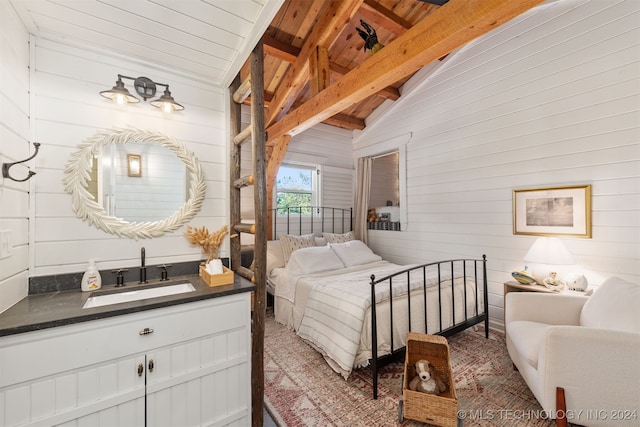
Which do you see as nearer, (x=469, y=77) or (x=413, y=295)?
(x=413, y=295)

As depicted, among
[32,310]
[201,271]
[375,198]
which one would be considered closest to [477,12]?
[201,271]

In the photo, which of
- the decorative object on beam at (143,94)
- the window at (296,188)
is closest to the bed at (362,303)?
the window at (296,188)

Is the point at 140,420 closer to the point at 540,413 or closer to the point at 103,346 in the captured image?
the point at 103,346

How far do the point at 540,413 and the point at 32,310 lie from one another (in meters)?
2.92

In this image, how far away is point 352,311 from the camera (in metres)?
2.13

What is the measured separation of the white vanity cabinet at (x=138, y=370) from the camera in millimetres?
1025

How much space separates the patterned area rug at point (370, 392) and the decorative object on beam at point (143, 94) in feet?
7.05

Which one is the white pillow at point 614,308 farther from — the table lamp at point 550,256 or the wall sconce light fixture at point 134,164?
the wall sconce light fixture at point 134,164

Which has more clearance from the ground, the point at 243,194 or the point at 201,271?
the point at 243,194

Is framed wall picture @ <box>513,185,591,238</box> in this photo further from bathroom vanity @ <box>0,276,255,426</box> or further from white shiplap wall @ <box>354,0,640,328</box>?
bathroom vanity @ <box>0,276,255,426</box>

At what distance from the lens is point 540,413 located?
1.76m

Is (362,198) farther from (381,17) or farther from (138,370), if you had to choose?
(138,370)

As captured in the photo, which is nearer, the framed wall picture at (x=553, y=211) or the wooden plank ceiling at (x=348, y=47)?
the wooden plank ceiling at (x=348, y=47)

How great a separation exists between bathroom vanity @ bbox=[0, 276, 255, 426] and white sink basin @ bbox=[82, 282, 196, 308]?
0.04 metres
